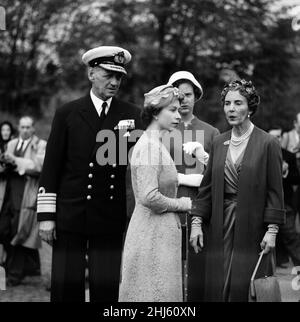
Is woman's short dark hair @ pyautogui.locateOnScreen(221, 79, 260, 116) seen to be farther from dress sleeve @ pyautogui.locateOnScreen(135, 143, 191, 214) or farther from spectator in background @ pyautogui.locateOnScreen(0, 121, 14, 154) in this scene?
spectator in background @ pyautogui.locateOnScreen(0, 121, 14, 154)

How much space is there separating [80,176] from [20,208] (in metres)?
4.07

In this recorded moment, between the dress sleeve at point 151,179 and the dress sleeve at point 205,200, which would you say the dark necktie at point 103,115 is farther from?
the dress sleeve at point 205,200

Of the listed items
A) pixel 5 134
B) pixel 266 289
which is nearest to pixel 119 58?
pixel 266 289

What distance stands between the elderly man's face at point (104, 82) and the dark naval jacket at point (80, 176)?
0.17m

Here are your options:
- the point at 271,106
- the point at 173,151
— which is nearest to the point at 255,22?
the point at 271,106

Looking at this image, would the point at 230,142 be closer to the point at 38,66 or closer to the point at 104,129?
the point at 104,129

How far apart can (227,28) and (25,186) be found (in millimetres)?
12299

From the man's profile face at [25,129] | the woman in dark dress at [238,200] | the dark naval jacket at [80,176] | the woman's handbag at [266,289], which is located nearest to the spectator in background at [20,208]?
the man's profile face at [25,129]

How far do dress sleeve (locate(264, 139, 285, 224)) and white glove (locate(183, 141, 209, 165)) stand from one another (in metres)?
0.85

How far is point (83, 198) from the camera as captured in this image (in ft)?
18.7

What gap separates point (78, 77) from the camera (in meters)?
21.9

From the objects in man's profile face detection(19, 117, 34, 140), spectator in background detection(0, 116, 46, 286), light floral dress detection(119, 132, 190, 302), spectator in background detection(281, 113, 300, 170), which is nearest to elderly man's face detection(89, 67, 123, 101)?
light floral dress detection(119, 132, 190, 302)

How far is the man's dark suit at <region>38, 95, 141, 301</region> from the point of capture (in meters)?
5.67

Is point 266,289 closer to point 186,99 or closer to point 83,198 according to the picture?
point 83,198
